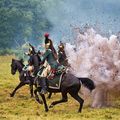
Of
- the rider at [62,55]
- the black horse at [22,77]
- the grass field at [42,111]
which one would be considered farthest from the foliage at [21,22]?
the grass field at [42,111]

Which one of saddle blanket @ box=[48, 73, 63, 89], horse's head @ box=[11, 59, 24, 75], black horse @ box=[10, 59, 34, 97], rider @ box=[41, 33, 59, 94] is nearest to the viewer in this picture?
saddle blanket @ box=[48, 73, 63, 89]

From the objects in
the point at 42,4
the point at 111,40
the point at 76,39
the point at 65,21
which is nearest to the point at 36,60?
the point at 76,39

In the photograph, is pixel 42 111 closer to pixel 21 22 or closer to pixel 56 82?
pixel 56 82

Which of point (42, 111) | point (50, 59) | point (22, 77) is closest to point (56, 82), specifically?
point (50, 59)

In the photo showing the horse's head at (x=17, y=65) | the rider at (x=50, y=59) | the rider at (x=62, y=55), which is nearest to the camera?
the rider at (x=50, y=59)

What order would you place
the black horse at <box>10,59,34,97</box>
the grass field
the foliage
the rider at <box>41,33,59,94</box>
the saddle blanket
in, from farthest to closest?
the foliage
the black horse at <box>10,59,34,97</box>
the rider at <box>41,33,59,94</box>
the saddle blanket
the grass field

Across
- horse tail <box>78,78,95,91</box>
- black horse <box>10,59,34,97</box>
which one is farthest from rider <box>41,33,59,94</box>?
black horse <box>10,59,34,97</box>

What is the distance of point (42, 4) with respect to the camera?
241 ft

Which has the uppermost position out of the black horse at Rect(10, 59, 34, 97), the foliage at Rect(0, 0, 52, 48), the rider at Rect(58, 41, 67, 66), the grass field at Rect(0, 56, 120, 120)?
the foliage at Rect(0, 0, 52, 48)

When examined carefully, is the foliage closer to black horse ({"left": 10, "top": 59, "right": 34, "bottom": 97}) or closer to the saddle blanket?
black horse ({"left": 10, "top": 59, "right": 34, "bottom": 97})

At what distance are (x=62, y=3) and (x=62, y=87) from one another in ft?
190

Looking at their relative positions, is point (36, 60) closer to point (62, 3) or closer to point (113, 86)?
point (113, 86)

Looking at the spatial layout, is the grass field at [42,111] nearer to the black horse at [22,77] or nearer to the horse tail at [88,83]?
the black horse at [22,77]

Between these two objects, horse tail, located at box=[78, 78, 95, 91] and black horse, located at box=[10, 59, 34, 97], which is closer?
horse tail, located at box=[78, 78, 95, 91]
